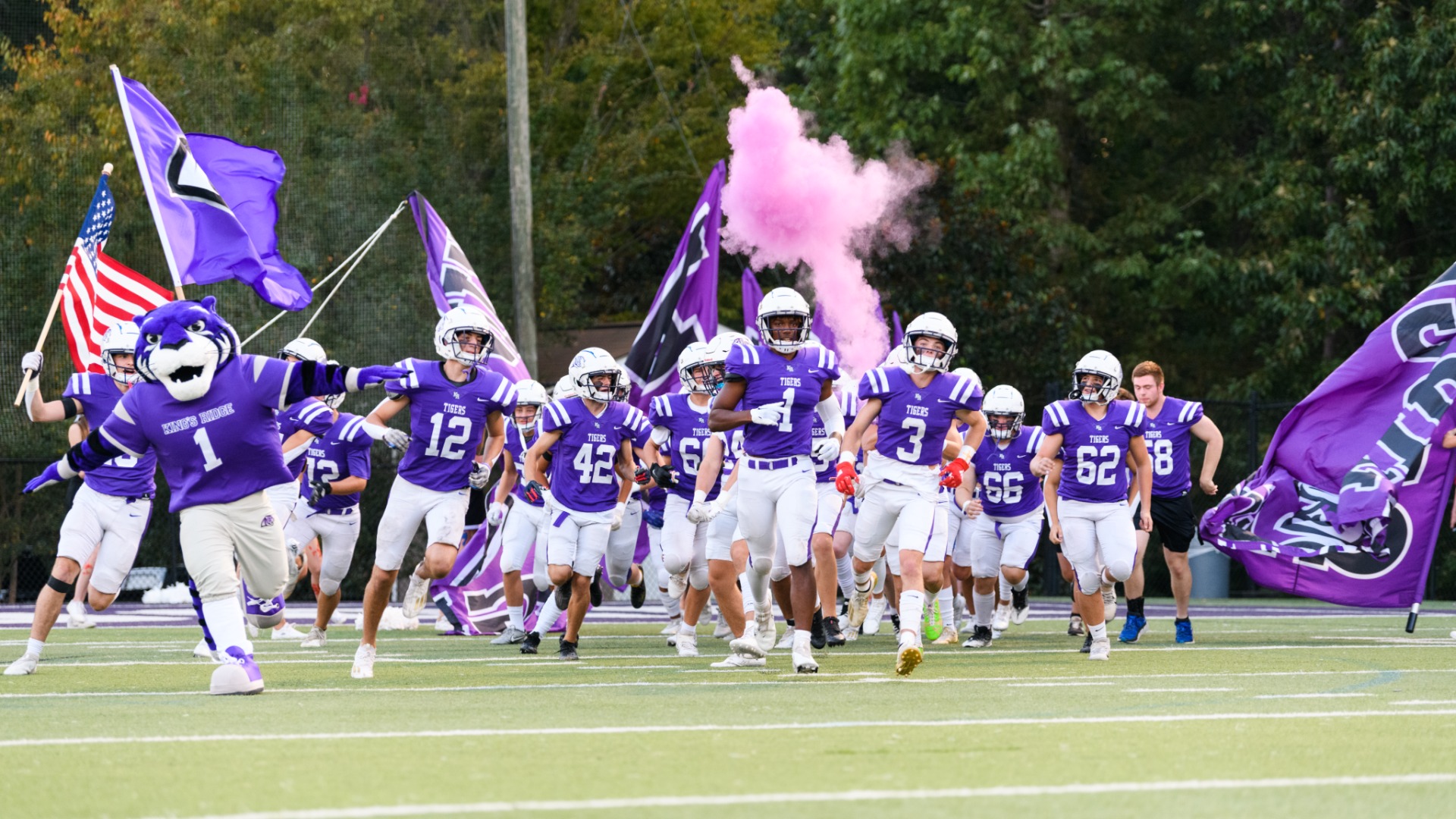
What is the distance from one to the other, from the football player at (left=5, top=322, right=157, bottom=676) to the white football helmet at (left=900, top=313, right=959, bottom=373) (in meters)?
4.89

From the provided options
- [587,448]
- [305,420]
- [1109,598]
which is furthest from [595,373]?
[1109,598]

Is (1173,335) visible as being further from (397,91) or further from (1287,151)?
(397,91)

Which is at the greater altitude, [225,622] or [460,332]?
[460,332]

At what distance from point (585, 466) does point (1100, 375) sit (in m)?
3.38

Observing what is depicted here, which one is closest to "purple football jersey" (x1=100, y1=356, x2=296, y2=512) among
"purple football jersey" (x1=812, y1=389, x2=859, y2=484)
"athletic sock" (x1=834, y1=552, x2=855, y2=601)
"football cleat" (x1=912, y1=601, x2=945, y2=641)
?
"purple football jersey" (x1=812, y1=389, x2=859, y2=484)

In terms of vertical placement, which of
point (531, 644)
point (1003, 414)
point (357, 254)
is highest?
point (357, 254)

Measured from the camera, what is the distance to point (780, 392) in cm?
1038

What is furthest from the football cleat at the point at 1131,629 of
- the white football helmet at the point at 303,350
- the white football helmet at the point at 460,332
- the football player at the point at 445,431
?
the white football helmet at the point at 303,350

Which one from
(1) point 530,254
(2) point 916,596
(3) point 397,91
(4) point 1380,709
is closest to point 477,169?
(3) point 397,91

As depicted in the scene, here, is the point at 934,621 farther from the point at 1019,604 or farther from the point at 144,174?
the point at 144,174

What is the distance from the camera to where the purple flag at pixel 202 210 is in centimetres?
A: 1582

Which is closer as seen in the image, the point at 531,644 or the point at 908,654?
the point at 908,654

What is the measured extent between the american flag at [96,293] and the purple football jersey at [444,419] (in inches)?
234

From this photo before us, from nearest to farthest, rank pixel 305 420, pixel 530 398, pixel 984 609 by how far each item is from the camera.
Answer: pixel 305 420
pixel 984 609
pixel 530 398
